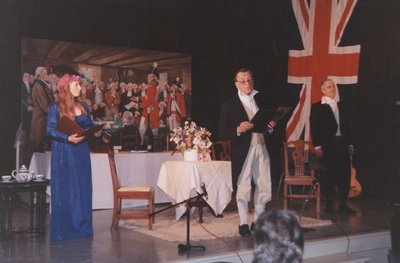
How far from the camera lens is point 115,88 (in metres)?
8.72

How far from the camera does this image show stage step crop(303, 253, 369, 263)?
480 centimetres

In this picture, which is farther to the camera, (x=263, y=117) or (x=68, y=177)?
(x=68, y=177)

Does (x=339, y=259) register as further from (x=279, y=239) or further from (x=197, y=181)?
(x=279, y=239)

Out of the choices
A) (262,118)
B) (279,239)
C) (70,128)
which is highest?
(262,118)

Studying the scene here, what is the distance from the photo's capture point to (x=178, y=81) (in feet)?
31.2

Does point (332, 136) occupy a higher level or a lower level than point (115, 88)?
lower

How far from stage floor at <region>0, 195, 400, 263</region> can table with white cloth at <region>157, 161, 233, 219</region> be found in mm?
663

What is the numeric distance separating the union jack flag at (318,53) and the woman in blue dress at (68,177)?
13.1ft

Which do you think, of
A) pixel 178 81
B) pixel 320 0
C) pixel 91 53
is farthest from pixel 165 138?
pixel 320 0

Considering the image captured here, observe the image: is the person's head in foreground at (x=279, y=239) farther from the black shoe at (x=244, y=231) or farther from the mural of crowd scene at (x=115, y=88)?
the mural of crowd scene at (x=115, y=88)

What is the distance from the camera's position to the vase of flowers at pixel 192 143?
6008mm

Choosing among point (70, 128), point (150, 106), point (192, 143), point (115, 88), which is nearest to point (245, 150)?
point (192, 143)

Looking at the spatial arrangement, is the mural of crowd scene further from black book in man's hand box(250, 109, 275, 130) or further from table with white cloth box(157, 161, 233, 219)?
black book in man's hand box(250, 109, 275, 130)

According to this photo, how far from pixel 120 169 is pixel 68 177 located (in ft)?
6.51
